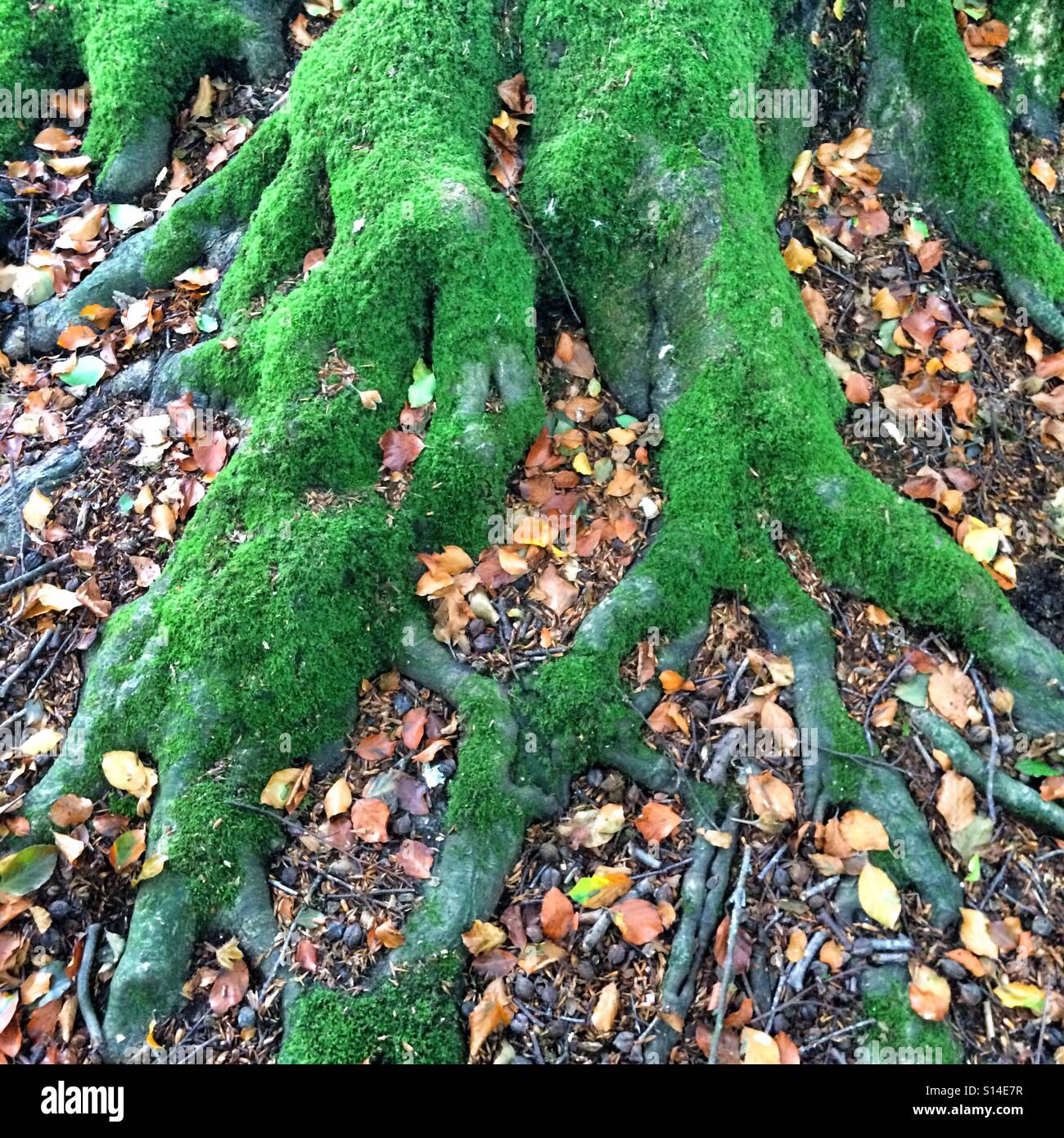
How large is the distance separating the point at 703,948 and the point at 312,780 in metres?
1.52

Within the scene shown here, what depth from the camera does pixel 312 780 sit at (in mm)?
3219

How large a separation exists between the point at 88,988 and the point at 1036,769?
11.2 ft

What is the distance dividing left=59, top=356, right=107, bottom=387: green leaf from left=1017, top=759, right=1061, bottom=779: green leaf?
444cm

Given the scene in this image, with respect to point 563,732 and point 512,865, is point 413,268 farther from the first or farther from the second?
point 512,865

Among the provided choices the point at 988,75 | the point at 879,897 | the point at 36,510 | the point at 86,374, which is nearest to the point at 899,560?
the point at 879,897

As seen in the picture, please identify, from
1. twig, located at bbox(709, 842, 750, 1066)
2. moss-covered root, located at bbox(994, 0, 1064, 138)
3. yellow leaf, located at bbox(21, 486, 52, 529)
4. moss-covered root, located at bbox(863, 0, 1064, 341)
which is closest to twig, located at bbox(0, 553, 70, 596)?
yellow leaf, located at bbox(21, 486, 52, 529)

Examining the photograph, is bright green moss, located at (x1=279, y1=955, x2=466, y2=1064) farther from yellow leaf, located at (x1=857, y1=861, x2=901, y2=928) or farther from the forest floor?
yellow leaf, located at (x1=857, y1=861, x2=901, y2=928)

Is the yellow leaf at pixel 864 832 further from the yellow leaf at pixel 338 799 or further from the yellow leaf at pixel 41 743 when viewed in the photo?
the yellow leaf at pixel 41 743

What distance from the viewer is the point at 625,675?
329 cm

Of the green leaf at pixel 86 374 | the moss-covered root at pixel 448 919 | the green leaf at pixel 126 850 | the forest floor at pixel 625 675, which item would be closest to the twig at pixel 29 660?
the forest floor at pixel 625 675

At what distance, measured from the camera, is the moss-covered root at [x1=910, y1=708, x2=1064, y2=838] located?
2979 millimetres

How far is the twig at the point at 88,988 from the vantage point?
9.28ft
